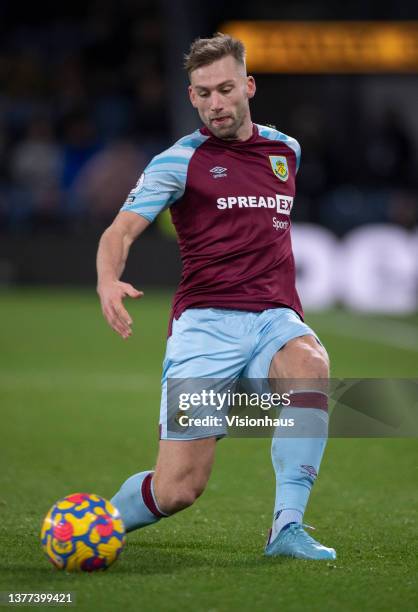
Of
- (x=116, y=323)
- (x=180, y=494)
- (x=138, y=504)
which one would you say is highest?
(x=116, y=323)

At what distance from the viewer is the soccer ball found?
459 cm

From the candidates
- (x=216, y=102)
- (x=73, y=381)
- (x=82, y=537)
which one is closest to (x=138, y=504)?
(x=82, y=537)

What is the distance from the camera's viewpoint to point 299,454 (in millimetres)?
4988

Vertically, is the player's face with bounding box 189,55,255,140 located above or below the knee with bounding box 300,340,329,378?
above

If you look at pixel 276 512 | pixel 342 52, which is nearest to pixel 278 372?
pixel 276 512

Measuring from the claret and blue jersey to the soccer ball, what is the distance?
0.97 m

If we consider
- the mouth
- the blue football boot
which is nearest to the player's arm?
the mouth

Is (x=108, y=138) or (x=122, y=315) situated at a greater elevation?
(x=122, y=315)

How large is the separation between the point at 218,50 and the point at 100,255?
1.00 m

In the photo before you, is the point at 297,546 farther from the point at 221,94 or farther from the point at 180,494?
the point at 221,94

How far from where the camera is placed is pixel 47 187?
62.2 feet

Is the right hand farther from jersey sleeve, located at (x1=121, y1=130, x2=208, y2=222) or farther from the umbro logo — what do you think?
the umbro logo

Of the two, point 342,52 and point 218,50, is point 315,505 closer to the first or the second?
point 218,50

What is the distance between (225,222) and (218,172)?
0.69ft
